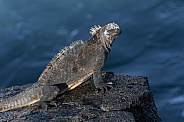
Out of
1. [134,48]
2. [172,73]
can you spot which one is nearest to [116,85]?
[172,73]

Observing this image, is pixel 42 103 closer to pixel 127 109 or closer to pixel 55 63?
pixel 55 63

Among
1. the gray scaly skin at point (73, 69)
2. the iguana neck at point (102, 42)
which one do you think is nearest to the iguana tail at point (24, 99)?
the gray scaly skin at point (73, 69)

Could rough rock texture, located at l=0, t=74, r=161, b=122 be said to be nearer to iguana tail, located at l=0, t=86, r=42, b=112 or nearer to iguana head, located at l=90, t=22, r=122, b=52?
iguana tail, located at l=0, t=86, r=42, b=112

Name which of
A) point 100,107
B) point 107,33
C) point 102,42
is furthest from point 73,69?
point 100,107

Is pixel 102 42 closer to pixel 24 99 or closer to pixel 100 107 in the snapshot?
pixel 100 107

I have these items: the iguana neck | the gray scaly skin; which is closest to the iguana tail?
the gray scaly skin

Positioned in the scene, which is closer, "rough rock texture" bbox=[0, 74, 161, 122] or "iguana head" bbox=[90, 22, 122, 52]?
"rough rock texture" bbox=[0, 74, 161, 122]

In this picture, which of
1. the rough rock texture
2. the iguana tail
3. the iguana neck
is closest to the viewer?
the rough rock texture

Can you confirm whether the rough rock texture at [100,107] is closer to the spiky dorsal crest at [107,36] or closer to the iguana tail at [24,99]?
the iguana tail at [24,99]
